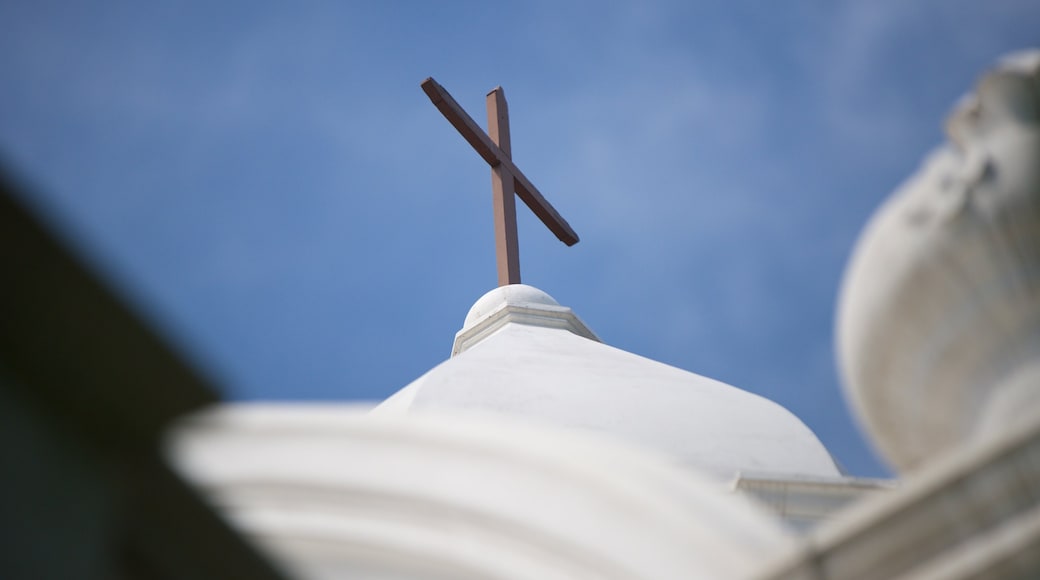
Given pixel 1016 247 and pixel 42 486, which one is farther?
pixel 1016 247

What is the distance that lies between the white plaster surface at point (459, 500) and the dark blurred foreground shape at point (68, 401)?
2.28 m

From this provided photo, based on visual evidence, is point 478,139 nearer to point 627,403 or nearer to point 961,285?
point 627,403

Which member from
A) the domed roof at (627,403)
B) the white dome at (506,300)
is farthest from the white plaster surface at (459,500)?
the white dome at (506,300)

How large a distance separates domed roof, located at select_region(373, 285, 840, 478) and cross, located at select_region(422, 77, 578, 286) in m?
2.66

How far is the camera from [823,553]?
4.77 m

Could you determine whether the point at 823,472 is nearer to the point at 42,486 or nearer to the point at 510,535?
the point at 510,535

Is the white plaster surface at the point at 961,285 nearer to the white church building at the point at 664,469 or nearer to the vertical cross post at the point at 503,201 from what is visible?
the white church building at the point at 664,469

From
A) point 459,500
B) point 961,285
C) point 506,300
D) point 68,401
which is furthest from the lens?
point 506,300

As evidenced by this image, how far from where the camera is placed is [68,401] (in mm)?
3150

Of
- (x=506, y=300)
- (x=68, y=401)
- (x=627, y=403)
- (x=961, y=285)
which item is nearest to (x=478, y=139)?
(x=506, y=300)

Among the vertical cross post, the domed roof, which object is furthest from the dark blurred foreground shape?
the vertical cross post

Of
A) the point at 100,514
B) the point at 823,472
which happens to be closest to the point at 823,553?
the point at 100,514

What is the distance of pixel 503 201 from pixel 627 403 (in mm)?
5048

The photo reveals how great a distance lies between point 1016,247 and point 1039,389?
494 mm
